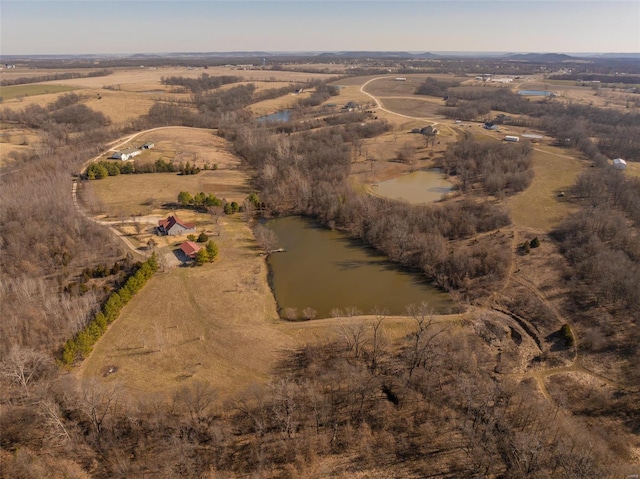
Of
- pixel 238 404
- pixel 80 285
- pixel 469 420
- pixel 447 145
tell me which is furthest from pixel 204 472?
pixel 447 145

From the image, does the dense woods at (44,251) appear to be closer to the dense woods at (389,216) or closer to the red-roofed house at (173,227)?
the red-roofed house at (173,227)

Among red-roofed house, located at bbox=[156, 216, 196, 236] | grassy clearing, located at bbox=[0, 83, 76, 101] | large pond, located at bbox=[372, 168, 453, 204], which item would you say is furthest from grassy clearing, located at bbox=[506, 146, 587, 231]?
grassy clearing, located at bbox=[0, 83, 76, 101]

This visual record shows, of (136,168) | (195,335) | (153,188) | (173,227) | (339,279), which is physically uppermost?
(136,168)

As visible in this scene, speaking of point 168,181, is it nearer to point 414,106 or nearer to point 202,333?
point 202,333

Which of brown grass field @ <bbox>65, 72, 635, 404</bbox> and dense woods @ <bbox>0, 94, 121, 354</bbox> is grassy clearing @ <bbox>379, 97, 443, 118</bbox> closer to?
brown grass field @ <bbox>65, 72, 635, 404</bbox>

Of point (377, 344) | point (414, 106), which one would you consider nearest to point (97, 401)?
point (377, 344)

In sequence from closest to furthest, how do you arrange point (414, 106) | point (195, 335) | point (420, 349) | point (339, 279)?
point (420, 349) → point (195, 335) → point (339, 279) → point (414, 106)

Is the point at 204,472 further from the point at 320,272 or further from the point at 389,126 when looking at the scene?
the point at 389,126
